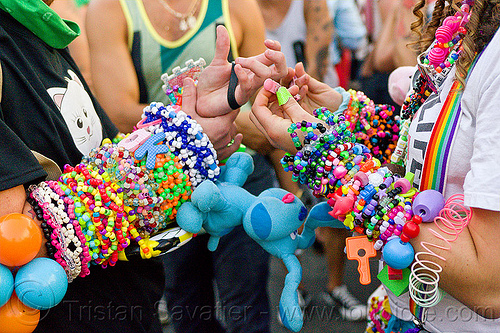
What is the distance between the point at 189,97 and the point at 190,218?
1.17ft

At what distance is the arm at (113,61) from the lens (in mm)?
1724

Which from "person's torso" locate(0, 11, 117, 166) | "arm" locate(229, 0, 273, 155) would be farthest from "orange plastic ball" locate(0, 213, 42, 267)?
"arm" locate(229, 0, 273, 155)

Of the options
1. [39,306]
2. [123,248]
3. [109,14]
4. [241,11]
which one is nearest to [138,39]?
[109,14]

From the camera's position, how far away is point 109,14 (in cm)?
172

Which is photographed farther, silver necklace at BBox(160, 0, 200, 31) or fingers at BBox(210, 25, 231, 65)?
silver necklace at BBox(160, 0, 200, 31)

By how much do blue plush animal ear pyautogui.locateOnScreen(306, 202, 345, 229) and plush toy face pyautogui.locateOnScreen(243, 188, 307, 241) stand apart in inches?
1.5

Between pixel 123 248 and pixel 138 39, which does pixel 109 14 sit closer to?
pixel 138 39

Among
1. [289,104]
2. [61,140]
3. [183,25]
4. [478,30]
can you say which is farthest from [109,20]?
[478,30]

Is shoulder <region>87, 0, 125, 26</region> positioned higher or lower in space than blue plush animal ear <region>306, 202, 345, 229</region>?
higher

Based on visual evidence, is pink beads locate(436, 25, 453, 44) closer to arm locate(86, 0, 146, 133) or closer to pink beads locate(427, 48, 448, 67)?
pink beads locate(427, 48, 448, 67)

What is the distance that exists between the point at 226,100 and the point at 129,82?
757 millimetres

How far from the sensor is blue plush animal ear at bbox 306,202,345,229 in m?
1.14

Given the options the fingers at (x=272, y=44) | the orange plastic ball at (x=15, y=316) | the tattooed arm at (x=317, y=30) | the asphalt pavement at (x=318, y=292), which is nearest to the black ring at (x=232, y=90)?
the fingers at (x=272, y=44)

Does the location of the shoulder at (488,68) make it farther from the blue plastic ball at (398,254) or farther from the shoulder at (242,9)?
the shoulder at (242,9)
